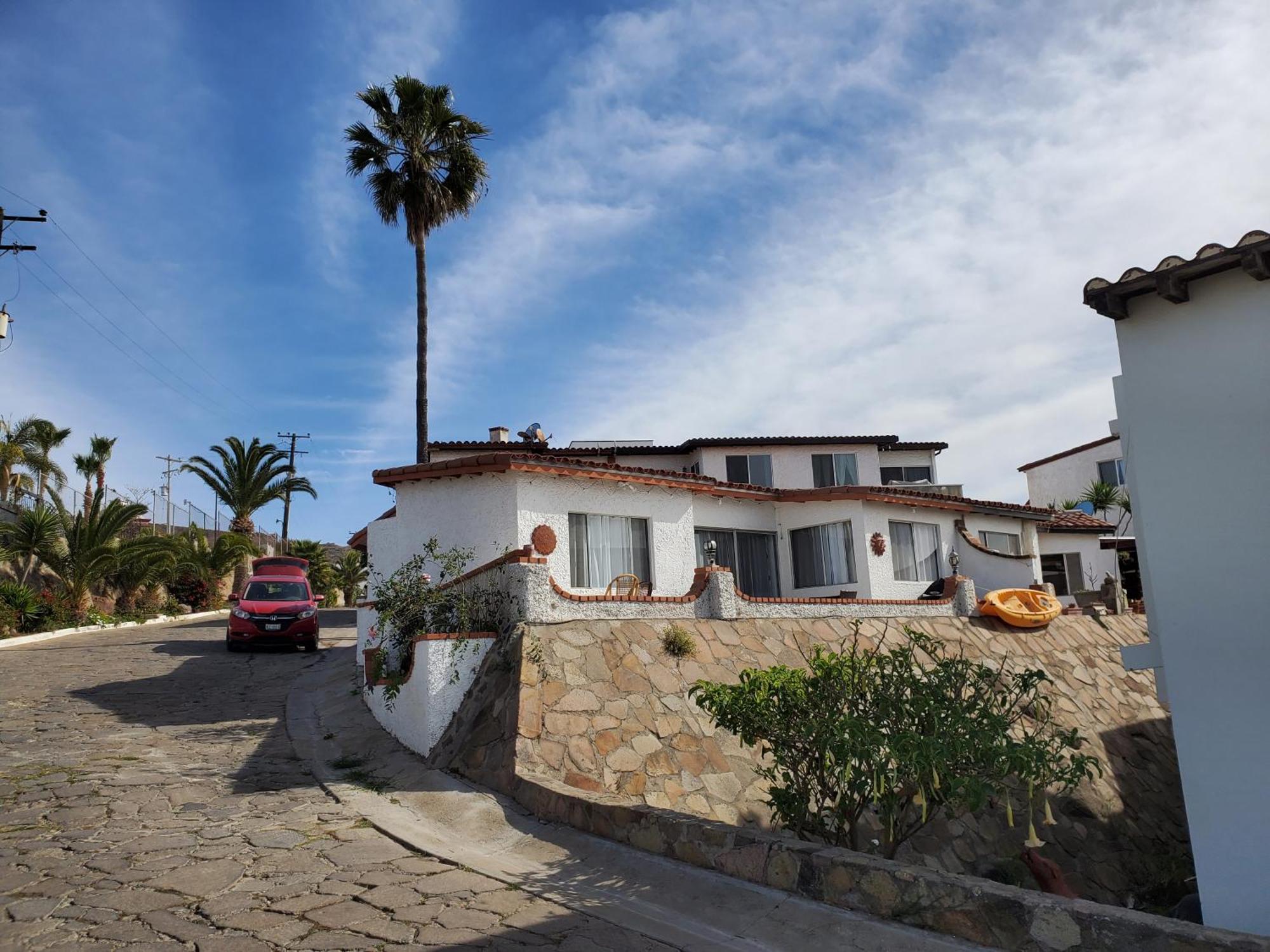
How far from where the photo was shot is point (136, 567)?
98.4 feet

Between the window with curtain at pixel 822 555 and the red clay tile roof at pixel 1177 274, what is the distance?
13369 mm

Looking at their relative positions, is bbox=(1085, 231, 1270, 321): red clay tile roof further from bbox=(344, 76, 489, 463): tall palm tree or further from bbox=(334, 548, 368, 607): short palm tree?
bbox=(334, 548, 368, 607): short palm tree

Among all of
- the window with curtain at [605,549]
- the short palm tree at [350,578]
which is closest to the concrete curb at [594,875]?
the window with curtain at [605,549]

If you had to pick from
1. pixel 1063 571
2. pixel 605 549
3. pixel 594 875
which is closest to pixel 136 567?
pixel 605 549

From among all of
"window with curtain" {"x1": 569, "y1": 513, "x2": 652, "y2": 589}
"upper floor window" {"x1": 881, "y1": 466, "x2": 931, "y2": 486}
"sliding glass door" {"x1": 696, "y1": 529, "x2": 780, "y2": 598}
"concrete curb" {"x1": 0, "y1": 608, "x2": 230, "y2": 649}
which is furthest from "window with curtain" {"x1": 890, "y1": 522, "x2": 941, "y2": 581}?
"concrete curb" {"x1": 0, "y1": 608, "x2": 230, "y2": 649}

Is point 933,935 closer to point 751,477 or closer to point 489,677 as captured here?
point 489,677

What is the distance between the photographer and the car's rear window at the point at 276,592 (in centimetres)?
2367

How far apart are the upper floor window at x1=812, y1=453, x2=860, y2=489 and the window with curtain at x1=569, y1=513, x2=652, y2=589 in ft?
49.0

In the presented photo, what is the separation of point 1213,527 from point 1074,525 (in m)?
22.3

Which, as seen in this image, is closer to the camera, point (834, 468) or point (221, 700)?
point (221, 700)

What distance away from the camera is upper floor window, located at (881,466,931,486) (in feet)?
113

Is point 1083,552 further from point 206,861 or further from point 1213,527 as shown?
point 206,861

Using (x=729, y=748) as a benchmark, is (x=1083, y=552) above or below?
above

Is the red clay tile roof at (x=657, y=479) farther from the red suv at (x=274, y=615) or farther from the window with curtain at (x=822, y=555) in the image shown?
the red suv at (x=274, y=615)
